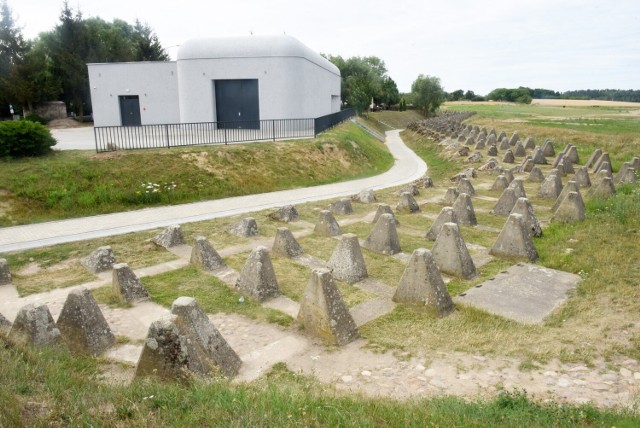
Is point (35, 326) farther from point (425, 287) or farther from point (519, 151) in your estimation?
point (519, 151)

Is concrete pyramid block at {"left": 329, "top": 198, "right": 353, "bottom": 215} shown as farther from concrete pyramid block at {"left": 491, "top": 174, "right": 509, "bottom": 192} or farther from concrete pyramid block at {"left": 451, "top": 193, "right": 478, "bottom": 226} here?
concrete pyramid block at {"left": 491, "top": 174, "right": 509, "bottom": 192}

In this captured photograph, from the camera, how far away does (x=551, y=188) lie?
15.1 metres

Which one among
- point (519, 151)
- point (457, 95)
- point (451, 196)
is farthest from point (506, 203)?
point (457, 95)

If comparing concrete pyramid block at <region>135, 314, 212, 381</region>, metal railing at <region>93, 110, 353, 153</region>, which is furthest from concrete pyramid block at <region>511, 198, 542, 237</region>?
metal railing at <region>93, 110, 353, 153</region>

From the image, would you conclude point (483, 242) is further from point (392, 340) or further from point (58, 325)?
point (58, 325)

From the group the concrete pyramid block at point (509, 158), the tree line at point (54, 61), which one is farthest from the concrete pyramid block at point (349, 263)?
the tree line at point (54, 61)

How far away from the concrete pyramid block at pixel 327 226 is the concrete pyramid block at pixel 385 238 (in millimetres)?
1557

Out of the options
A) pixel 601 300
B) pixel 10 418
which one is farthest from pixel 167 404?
pixel 601 300

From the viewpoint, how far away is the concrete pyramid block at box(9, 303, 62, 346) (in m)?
5.60

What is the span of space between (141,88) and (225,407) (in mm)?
30595

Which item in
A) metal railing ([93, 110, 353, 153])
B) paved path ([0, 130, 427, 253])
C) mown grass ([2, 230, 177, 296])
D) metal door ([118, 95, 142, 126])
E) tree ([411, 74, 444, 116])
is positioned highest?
tree ([411, 74, 444, 116])

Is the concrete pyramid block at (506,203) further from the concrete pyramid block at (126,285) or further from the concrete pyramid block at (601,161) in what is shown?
the concrete pyramid block at (126,285)

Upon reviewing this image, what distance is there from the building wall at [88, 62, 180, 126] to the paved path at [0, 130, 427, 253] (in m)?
16.7

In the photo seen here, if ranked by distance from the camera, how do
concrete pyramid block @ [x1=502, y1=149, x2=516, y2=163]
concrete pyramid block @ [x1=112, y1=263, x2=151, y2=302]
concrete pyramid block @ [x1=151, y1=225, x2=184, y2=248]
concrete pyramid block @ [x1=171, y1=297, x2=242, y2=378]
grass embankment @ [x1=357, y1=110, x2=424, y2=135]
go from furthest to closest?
1. grass embankment @ [x1=357, y1=110, x2=424, y2=135]
2. concrete pyramid block @ [x1=502, y1=149, x2=516, y2=163]
3. concrete pyramid block @ [x1=151, y1=225, x2=184, y2=248]
4. concrete pyramid block @ [x1=112, y1=263, x2=151, y2=302]
5. concrete pyramid block @ [x1=171, y1=297, x2=242, y2=378]
